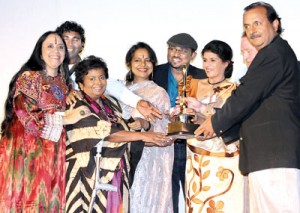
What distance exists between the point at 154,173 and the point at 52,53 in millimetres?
1186

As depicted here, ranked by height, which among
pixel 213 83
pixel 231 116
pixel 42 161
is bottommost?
pixel 42 161

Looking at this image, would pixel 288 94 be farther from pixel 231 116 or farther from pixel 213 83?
pixel 213 83

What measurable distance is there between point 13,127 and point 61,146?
35 centimetres

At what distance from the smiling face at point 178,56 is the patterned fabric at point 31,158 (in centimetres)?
113

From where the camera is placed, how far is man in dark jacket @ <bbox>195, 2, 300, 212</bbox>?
3068mm

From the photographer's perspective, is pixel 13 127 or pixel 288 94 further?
pixel 13 127

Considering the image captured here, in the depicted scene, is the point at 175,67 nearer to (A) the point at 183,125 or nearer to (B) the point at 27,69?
(A) the point at 183,125

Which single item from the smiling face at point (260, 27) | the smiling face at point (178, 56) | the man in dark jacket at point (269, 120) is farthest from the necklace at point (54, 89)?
the smiling face at point (260, 27)

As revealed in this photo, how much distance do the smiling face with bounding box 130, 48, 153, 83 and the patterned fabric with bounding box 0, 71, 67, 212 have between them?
0.81 meters

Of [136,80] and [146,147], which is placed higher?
[136,80]

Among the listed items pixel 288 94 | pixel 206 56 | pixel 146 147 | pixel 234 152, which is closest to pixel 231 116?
pixel 288 94

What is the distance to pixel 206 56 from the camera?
167 inches

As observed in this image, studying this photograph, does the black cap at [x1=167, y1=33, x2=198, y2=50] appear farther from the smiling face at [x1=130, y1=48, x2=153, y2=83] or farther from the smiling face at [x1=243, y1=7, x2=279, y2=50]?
the smiling face at [x1=243, y1=7, x2=279, y2=50]

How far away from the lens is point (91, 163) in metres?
4.10
